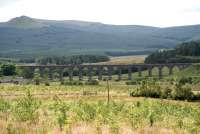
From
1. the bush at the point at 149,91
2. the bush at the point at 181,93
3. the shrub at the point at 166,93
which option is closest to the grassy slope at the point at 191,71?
the bush at the point at 149,91

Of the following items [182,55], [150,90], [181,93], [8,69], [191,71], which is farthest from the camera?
[182,55]

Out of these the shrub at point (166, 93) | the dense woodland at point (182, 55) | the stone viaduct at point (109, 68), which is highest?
the shrub at point (166, 93)

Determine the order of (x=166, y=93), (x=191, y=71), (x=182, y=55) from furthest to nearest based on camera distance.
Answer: (x=182, y=55) < (x=191, y=71) < (x=166, y=93)

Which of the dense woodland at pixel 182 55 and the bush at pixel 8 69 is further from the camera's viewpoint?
the dense woodland at pixel 182 55

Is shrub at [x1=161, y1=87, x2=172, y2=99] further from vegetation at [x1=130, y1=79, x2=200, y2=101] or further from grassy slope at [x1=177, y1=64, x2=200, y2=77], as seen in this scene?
grassy slope at [x1=177, y1=64, x2=200, y2=77]

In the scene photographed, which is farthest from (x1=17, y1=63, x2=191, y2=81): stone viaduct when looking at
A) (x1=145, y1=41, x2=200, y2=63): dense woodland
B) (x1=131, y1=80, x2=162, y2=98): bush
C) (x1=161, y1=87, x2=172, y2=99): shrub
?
(x1=161, y1=87, x2=172, y2=99): shrub

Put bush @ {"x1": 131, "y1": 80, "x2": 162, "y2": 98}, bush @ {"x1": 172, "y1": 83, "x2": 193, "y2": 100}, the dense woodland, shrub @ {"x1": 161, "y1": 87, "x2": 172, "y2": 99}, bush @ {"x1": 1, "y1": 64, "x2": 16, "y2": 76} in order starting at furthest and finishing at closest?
the dense woodland < bush @ {"x1": 1, "y1": 64, "x2": 16, "y2": 76} < bush @ {"x1": 131, "y1": 80, "x2": 162, "y2": 98} < shrub @ {"x1": 161, "y1": 87, "x2": 172, "y2": 99} < bush @ {"x1": 172, "y1": 83, "x2": 193, "y2": 100}

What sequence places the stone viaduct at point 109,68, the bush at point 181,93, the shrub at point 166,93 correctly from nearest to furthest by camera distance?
1. the bush at point 181,93
2. the shrub at point 166,93
3. the stone viaduct at point 109,68

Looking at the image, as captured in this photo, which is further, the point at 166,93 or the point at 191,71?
the point at 191,71

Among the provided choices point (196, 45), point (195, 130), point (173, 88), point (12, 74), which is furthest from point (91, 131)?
point (196, 45)

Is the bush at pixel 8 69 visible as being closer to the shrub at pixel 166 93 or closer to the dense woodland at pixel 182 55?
the dense woodland at pixel 182 55

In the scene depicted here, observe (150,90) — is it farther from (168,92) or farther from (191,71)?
(191,71)

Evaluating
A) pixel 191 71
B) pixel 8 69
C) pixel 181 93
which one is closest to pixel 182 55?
pixel 191 71

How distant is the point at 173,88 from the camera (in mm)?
68000
